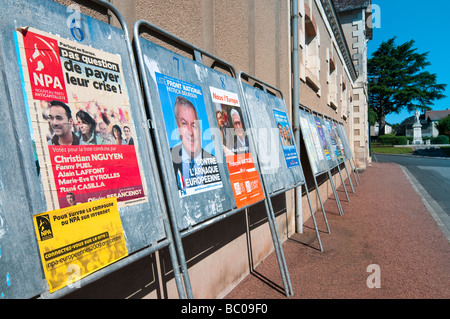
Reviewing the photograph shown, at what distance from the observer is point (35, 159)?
1.20 metres

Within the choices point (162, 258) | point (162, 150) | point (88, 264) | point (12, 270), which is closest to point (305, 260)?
point (162, 258)

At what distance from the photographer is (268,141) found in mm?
3455

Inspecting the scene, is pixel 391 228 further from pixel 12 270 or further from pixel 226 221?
pixel 12 270

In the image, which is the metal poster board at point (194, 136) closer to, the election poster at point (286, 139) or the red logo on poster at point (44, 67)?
the red logo on poster at point (44, 67)

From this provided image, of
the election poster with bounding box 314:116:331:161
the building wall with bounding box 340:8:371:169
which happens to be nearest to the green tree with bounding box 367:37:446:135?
the building wall with bounding box 340:8:371:169

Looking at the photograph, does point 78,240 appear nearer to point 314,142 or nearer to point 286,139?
point 286,139

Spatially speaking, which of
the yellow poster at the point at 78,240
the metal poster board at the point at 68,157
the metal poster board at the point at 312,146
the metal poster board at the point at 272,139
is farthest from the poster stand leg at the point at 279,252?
the metal poster board at the point at 312,146

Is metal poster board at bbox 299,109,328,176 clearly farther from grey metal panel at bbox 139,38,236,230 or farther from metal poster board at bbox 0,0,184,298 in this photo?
metal poster board at bbox 0,0,184,298

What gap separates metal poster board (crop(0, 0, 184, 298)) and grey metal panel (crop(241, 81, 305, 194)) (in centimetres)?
165

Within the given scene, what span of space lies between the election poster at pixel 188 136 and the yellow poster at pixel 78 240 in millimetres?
527

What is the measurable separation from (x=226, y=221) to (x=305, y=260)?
4.93 feet

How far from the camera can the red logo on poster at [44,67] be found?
1.24 metres

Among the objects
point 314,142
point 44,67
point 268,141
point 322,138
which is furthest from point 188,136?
point 322,138

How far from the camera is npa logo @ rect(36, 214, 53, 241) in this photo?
46.2 inches
